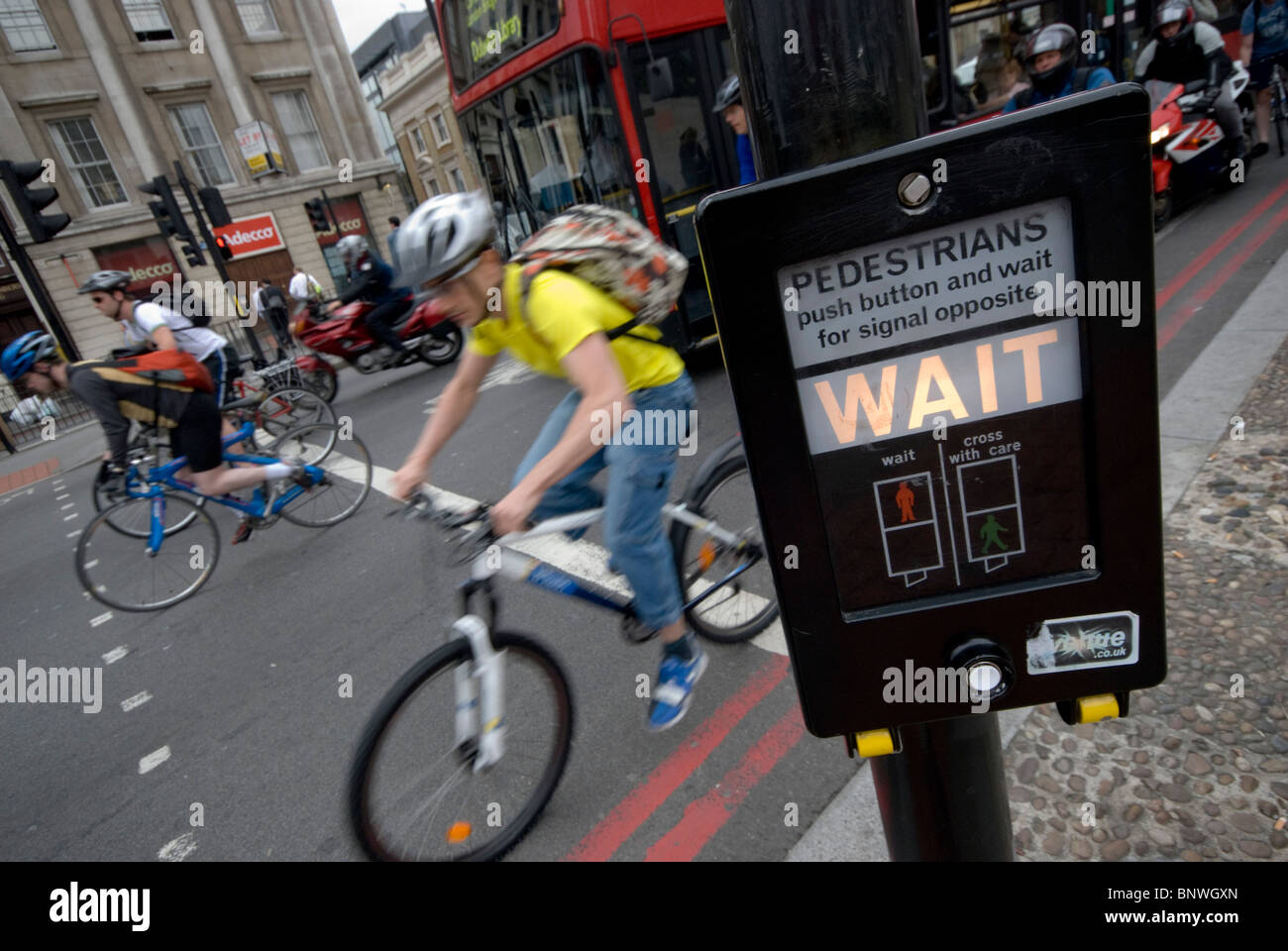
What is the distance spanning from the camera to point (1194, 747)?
6.52 feet

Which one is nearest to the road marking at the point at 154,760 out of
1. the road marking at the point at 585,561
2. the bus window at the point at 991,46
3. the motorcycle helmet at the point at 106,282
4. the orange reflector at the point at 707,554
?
the road marking at the point at 585,561

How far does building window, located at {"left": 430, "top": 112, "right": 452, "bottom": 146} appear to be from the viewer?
3198 cm

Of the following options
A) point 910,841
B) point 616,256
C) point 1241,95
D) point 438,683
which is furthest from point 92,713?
point 1241,95

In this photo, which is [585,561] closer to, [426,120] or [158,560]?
[158,560]

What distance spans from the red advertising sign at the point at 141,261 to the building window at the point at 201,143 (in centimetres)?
244

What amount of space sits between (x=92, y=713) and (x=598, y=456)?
3.23 m

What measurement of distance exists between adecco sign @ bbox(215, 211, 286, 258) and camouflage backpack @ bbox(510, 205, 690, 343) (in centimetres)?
2351

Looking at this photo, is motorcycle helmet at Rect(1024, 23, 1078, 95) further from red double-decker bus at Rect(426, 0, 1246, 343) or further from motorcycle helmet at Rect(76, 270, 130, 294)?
motorcycle helmet at Rect(76, 270, 130, 294)

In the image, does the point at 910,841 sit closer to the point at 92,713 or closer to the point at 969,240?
the point at 969,240

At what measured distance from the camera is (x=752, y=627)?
314cm

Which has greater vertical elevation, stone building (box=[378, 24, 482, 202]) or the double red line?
stone building (box=[378, 24, 482, 202])

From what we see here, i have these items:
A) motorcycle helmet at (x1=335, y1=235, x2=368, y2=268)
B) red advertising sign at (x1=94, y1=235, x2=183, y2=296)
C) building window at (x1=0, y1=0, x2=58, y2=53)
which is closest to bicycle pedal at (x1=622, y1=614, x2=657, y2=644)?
motorcycle helmet at (x1=335, y1=235, x2=368, y2=268)

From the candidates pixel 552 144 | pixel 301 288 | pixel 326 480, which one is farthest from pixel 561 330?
pixel 301 288

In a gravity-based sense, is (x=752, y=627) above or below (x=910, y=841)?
below
